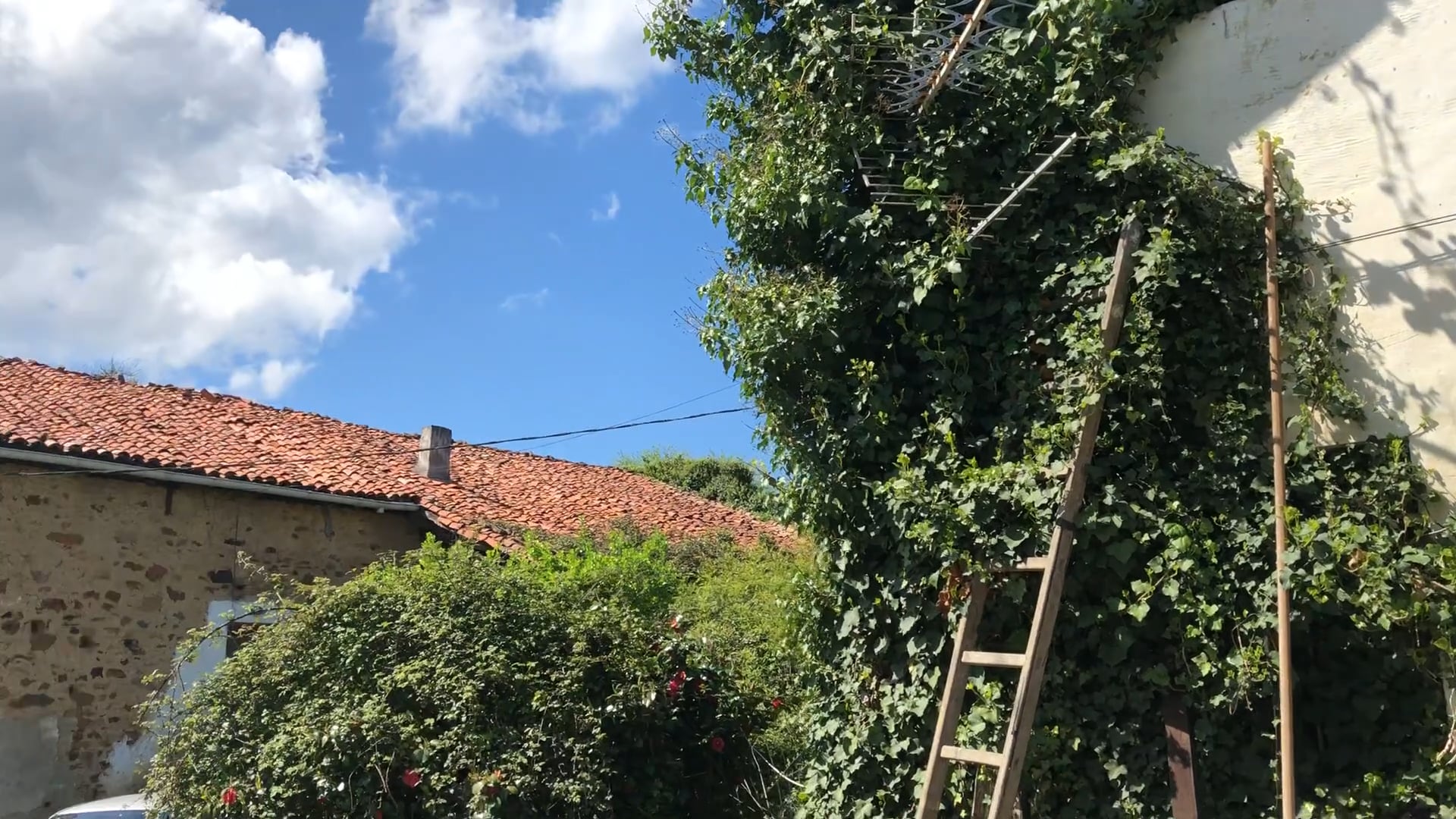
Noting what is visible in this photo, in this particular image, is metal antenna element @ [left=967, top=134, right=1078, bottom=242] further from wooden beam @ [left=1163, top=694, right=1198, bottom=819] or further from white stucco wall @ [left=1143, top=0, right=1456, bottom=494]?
wooden beam @ [left=1163, top=694, right=1198, bottom=819]

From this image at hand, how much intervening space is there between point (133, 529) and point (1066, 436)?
32.2ft

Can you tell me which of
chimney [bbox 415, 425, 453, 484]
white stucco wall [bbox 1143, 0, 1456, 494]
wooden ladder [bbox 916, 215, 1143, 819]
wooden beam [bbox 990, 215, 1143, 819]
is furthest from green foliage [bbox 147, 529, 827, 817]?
chimney [bbox 415, 425, 453, 484]

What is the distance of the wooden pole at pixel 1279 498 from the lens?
12.8ft

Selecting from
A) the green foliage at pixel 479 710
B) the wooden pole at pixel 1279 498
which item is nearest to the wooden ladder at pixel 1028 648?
the wooden pole at pixel 1279 498

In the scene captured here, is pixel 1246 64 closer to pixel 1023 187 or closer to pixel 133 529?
pixel 1023 187

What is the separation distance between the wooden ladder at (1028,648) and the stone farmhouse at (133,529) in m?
7.77

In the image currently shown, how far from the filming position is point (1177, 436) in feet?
15.1

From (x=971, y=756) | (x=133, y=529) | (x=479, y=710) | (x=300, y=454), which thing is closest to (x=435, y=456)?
(x=300, y=454)

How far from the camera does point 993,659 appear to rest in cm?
433

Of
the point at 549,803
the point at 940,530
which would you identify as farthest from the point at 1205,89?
the point at 549,803

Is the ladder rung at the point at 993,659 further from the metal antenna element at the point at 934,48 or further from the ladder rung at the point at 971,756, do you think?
the metal antenna element at the point at 934,48

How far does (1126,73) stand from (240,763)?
6.29 meters

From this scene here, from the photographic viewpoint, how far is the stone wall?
31.6ft

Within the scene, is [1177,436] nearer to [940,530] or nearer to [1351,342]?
[1351,342]
